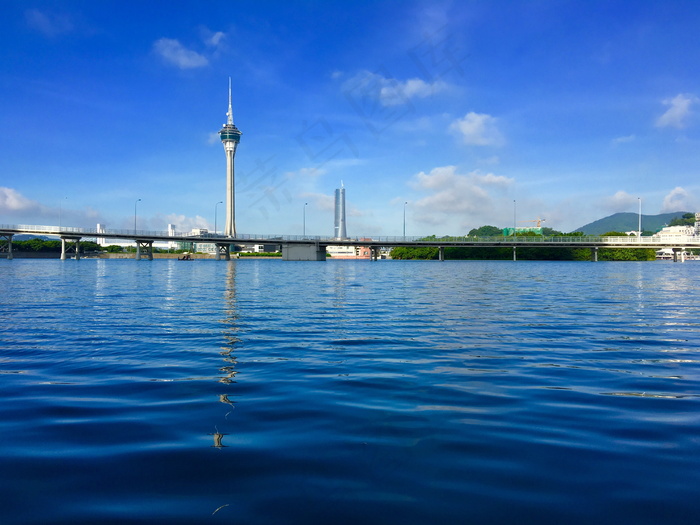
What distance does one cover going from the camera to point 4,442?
5.93 meters

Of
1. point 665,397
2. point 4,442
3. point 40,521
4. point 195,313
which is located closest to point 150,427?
point 4,442

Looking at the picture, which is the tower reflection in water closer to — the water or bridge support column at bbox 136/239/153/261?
the water

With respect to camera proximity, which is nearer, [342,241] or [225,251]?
[342,241]

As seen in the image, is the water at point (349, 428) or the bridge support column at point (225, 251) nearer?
the water at point (349, 428)

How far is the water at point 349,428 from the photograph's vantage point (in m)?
4.42

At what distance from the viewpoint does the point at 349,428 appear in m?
6.47

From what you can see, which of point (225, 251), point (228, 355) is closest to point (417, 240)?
point (225, 251)

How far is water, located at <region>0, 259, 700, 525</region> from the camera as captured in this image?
4.42 metres

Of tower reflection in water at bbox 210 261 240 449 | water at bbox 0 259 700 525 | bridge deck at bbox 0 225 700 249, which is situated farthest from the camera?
bridge deck at bbox 0 225 700 249

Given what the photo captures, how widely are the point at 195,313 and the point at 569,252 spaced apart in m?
182

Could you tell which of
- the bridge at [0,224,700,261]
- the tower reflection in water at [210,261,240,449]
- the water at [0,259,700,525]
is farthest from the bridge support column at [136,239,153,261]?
the water at [0,259,700,525]

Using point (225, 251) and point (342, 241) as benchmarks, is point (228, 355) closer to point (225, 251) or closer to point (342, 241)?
point (342, 241)

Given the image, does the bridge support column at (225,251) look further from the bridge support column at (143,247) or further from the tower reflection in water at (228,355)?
the tower reflection in water at (228,355)

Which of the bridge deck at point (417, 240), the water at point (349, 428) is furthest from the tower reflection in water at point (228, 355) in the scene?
the bridge deck at point (417, 240)
